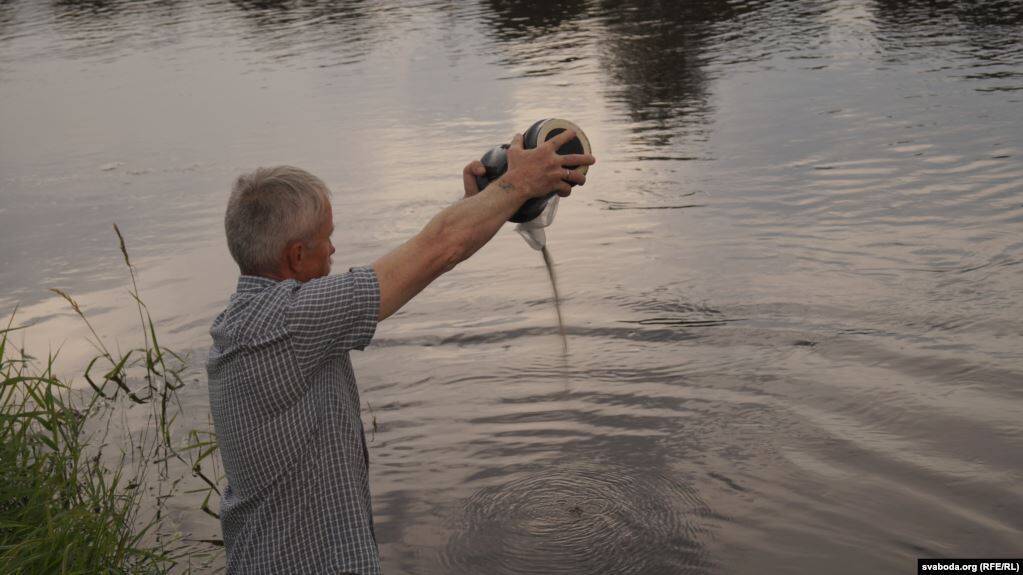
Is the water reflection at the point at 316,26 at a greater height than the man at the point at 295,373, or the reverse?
the man at the point at 295,373

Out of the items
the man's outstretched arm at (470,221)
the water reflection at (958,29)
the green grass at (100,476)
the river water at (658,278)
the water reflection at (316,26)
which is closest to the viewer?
the man's outstretched arm at (470,221)

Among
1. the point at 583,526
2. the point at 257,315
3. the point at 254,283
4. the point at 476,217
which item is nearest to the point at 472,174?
the point at 476,217

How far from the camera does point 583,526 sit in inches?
207

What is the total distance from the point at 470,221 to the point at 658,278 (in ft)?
16.8

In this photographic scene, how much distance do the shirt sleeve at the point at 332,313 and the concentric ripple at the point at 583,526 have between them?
2.08 meters

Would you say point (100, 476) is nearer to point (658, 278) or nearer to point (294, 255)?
point (294, 255)

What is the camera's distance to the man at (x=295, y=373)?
125 inches

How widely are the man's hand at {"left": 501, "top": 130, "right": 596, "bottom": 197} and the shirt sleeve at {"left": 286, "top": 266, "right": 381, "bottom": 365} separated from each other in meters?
0.64

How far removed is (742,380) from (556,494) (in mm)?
1598

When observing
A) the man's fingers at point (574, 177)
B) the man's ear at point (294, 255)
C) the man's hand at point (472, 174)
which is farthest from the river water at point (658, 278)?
the man's ear at point (294, 255)

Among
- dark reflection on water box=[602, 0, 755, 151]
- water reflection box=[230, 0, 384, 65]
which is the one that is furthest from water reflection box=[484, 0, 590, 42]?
water reflection box=[230, 0, 384, 65]

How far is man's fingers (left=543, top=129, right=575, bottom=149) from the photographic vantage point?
365 cm

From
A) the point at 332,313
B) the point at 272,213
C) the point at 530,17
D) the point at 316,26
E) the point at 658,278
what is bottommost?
the point at 658,278

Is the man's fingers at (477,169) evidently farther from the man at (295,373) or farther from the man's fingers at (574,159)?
the man at (295,373)
